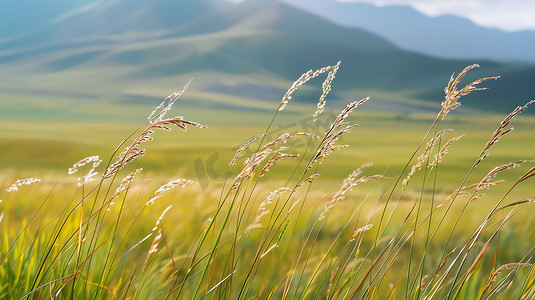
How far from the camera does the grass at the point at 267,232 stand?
166 cm

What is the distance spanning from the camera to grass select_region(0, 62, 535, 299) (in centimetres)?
166

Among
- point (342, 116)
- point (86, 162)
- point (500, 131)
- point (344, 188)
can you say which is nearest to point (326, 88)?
point (342, 116)

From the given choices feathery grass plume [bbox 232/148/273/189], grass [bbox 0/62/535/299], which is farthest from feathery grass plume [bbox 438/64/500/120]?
feathery grass plume [bbox 232/148/273/189]

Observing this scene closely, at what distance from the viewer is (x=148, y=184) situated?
248 cm

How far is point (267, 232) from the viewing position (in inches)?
72.3

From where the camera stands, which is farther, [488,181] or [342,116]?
[488,181]

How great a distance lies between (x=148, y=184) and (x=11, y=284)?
28.7 inches

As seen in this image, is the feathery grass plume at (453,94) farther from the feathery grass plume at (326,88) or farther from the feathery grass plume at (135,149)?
the feathery grass plume at (135,149)

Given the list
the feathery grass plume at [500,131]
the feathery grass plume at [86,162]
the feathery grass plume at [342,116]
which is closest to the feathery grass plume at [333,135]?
the feathery grass plume at [342,116]

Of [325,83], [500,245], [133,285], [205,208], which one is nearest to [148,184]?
[205,208]

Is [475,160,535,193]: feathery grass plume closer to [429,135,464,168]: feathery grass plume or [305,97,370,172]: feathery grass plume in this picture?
[429,135,464,168]: feathery grass plume

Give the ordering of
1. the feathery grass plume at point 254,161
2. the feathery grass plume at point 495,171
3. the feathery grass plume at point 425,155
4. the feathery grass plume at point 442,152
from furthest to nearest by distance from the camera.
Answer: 1. the feathery grass plume at point 442,152
2. the feathery grass plume at point 425,155
3. the feathery grass plume at point 495,171
4. the feathery grass plume at point 254,161

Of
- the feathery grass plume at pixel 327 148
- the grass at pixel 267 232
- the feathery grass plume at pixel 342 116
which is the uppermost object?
the feathery grass plume at pixel 342 116

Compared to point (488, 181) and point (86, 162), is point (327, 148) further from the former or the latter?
point (86, 162)
